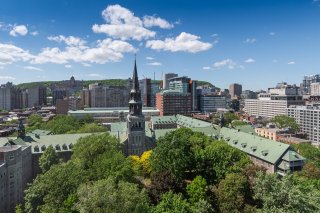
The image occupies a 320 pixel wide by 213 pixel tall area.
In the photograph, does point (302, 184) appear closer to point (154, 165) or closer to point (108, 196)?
point (154, 165)

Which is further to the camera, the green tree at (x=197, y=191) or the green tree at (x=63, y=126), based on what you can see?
the green tree at (x=63, y=126)

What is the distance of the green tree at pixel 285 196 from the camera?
164 feet

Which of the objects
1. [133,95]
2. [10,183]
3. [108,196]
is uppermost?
[133,95]

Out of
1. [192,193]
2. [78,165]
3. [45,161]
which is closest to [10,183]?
[45,161]

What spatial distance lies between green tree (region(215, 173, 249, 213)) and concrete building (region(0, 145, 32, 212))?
163 feet

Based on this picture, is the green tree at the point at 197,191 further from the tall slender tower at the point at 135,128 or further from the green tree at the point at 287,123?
the green tree at the point at 287,123

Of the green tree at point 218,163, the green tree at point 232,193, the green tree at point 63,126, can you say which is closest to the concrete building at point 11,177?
the green tree at point 218,163

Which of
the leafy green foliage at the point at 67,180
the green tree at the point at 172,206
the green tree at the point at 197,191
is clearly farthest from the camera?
the green tree at the point at 197,191

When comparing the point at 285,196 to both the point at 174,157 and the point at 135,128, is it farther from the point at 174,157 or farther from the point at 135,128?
the point at 135,128

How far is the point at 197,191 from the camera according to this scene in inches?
2311

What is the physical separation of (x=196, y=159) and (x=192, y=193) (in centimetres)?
1246

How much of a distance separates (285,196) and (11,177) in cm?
6351

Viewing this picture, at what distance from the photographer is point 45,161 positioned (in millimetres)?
81875

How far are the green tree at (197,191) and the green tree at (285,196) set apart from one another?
35.9ft
